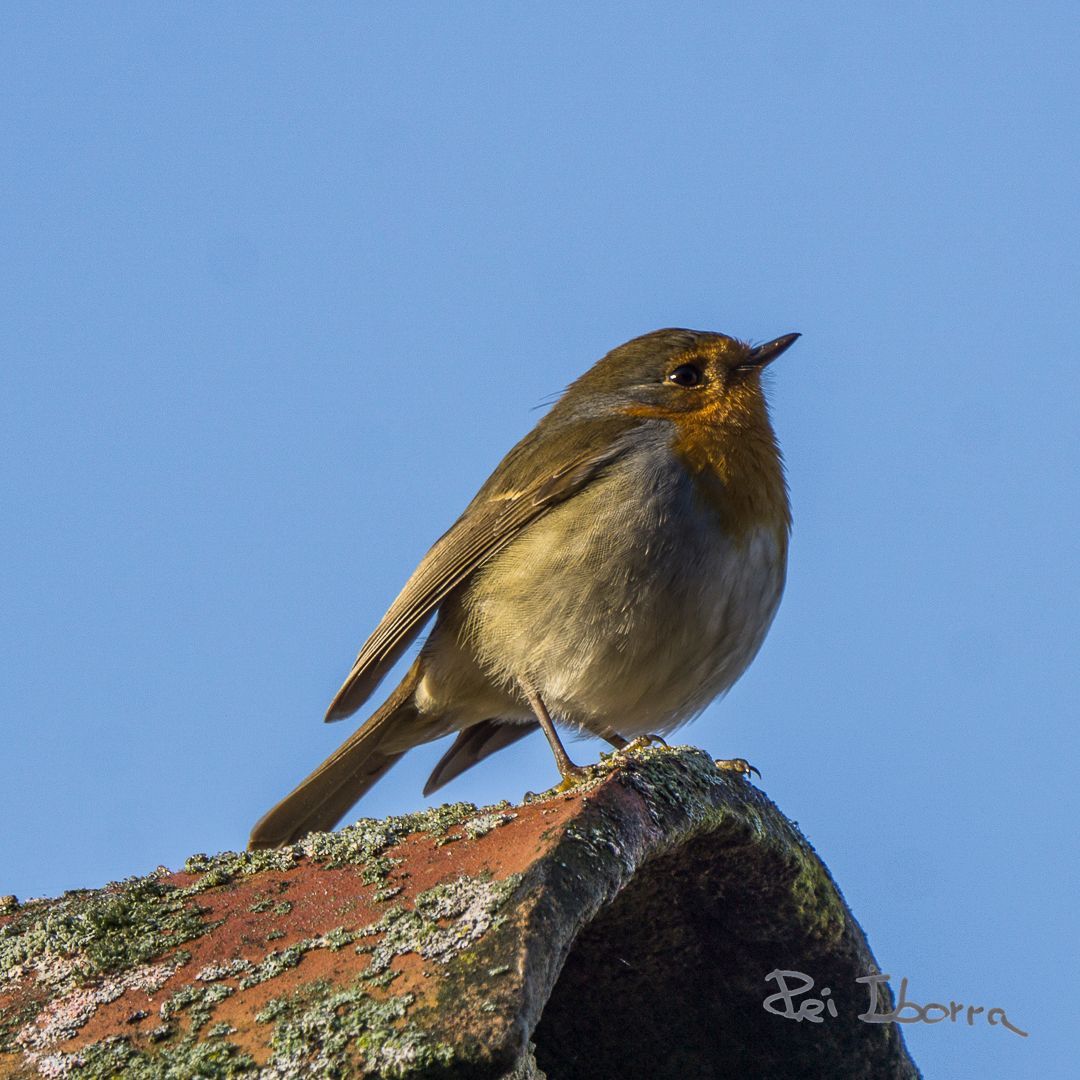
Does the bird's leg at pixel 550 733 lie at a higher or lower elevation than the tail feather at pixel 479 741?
lower

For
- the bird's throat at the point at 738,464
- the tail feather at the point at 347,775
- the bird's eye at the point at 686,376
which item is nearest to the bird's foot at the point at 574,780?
the bird's throat at the point at 738,464

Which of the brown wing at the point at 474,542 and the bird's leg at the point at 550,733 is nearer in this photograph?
the bird's leg at the point at 550,733

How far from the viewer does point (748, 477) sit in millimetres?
5078

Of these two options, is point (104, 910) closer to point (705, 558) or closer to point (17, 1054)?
point (17, 1054)

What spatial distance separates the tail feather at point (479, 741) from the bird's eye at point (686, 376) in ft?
4.52

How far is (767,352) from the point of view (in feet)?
18.9

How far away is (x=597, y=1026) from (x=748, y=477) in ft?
7.12

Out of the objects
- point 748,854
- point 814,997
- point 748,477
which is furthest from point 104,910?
point 748,477

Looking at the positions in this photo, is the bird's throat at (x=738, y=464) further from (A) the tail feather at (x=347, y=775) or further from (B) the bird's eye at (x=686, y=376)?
(A) the tail feather at (x=347, y=775)

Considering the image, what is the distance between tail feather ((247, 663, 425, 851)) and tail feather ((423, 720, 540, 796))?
0.10m

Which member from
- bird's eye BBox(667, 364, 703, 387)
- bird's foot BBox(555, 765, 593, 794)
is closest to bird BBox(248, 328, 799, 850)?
bird's eye BBox(667, 364, 703, 387)

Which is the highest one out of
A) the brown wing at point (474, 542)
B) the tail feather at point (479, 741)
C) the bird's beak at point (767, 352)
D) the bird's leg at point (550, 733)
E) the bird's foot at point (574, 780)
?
the bird's beak at point (767, 352)

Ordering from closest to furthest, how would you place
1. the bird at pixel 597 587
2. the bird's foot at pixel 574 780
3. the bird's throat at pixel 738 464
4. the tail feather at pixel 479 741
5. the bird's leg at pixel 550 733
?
1. the bird's foot at pixel 574 780
2. the bird's leg at pixel 550 733
3. the bird at pixel 597 587
4. the bird's throat at pixel 738 464
5. the tail feather at pixel 479 741

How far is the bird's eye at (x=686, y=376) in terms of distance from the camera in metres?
5.70
